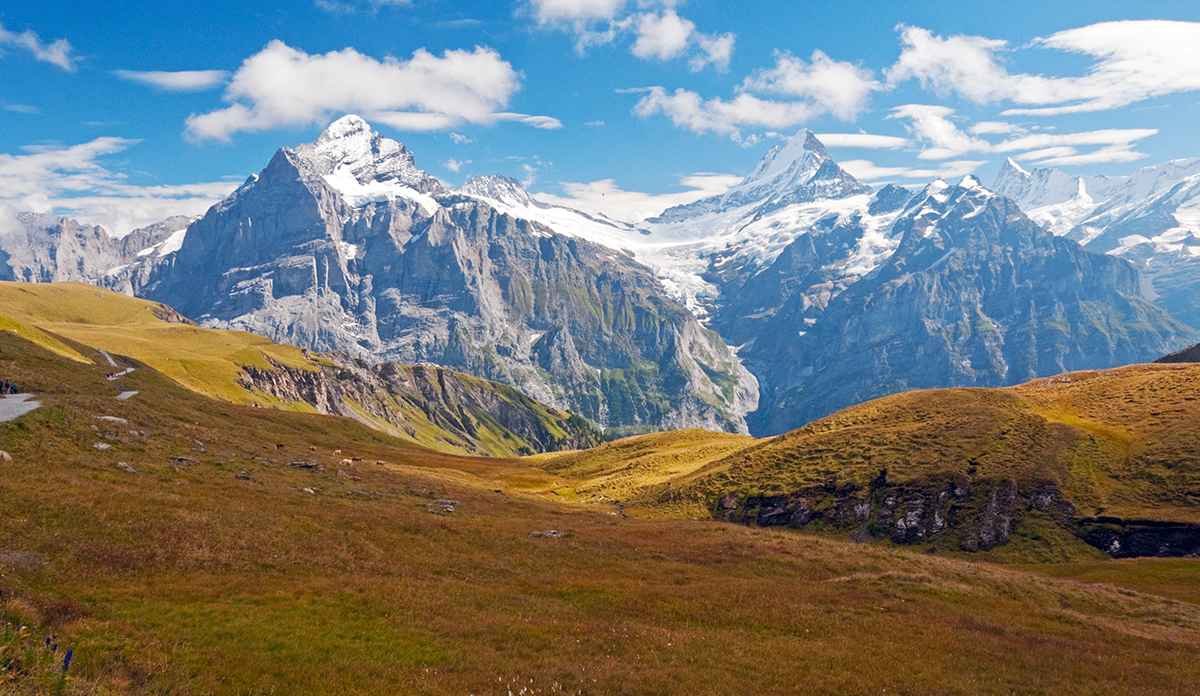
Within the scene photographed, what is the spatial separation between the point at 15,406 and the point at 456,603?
39022mm

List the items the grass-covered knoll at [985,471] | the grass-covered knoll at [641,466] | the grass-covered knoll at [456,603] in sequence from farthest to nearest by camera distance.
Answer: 1. the grass-covered knoll at [641,466]
2. the grass-covered knoll at [985,471]
3. the grass-covered knoll at [456,603]

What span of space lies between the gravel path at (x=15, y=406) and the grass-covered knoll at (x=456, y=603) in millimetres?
1046

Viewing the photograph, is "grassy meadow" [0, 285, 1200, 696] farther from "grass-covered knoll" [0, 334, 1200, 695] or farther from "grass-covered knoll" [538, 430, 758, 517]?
"grass-covered knoll" [538, 430, 758, 517]

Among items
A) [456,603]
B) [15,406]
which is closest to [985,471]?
[456,603]

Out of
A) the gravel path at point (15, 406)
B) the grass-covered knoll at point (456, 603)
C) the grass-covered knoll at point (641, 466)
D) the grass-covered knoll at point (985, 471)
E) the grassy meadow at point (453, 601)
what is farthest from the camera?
the grass-covered knoll at point (641, 466)

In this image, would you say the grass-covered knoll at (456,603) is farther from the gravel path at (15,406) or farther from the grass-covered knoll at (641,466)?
the grass-covered knoll at (641,466)

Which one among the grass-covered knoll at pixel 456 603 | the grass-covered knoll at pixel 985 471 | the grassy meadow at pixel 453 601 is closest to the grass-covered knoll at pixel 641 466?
the grass-covered knoll at pixel 985 471

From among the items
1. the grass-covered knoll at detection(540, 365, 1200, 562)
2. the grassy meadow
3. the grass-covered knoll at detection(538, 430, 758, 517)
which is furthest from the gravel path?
the grass-covered knoll at detection(540, 365, 1200, 562)

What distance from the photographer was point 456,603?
27.5 meters

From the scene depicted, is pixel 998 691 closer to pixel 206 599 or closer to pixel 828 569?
pixel 828 569

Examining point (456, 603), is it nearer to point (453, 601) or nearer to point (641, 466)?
point (453, 601)

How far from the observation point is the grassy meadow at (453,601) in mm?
18969

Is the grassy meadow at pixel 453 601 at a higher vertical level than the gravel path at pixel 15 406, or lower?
lower

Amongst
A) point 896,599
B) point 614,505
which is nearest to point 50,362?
point 614,505
